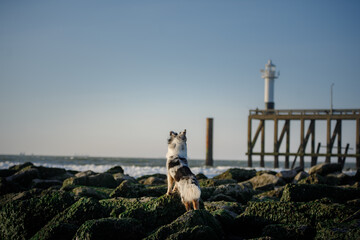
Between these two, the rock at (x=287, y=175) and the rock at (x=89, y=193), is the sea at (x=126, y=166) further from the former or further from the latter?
Result: the rock at (x=89, y=193)

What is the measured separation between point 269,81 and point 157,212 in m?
29.6

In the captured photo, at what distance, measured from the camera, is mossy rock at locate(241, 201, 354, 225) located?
5.53 metres

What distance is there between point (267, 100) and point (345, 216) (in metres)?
27.9

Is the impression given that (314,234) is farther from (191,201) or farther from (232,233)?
(191,201)

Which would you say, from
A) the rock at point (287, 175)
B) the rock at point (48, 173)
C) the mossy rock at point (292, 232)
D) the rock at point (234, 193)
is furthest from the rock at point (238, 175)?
the mossy rock at point (292, 232)

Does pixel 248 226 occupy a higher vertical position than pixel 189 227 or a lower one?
lower

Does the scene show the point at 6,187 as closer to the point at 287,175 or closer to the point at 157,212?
the point at 157,212

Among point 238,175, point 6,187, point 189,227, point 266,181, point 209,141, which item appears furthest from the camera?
point 209,141

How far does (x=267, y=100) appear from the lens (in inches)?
1288

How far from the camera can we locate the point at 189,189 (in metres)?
5.24

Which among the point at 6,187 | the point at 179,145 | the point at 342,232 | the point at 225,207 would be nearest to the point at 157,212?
the point at 179,145

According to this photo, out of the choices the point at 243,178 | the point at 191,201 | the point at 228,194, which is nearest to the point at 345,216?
the point at 191,201

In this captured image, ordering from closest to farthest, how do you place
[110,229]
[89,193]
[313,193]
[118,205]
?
[110,229]
[118,205]
[313,193]
[89,193]

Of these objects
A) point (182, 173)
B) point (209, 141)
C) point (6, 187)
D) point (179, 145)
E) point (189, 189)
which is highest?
point (209, 141)
